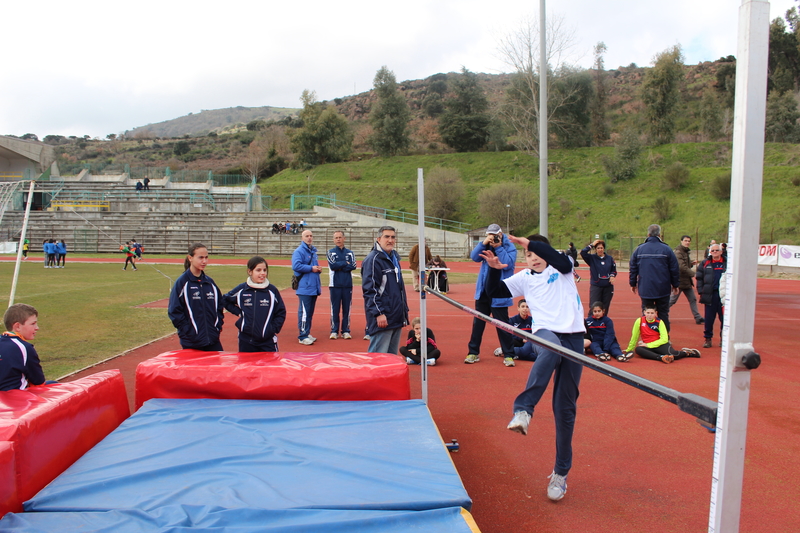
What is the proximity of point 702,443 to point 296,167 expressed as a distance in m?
64.7

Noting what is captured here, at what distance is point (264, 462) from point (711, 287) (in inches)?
329

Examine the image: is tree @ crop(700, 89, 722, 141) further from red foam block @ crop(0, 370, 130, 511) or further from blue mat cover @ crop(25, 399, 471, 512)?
red foam block @ crop(0, 370, 130, 511)

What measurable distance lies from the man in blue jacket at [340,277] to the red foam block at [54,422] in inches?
188

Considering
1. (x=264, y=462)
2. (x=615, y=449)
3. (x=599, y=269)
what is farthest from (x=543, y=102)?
(x=264, y=462)

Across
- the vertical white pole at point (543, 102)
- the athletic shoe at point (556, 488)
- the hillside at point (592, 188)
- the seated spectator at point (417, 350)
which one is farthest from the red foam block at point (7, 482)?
the hillside at point (592, 188)

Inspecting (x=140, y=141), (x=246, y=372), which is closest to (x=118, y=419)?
(x=246, y=372)

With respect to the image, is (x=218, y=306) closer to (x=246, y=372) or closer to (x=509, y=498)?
(x=246, y=372)

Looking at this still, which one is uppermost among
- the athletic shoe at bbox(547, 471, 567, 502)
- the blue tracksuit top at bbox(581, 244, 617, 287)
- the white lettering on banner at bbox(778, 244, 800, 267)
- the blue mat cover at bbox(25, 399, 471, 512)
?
the blue tracksuit top at bbox(581, 244, 617, 287)

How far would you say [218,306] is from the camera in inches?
222

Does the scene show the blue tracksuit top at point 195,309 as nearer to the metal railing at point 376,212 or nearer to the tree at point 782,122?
the metal railing at point 376,212

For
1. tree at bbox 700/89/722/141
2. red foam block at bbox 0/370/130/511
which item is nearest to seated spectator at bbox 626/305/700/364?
red foam block at bbox 0/370/130/511

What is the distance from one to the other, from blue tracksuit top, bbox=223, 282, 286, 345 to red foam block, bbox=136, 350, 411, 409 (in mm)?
880

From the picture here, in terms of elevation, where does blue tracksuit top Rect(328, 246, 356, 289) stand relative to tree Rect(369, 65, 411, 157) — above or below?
below

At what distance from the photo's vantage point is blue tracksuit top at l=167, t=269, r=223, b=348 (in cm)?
536
